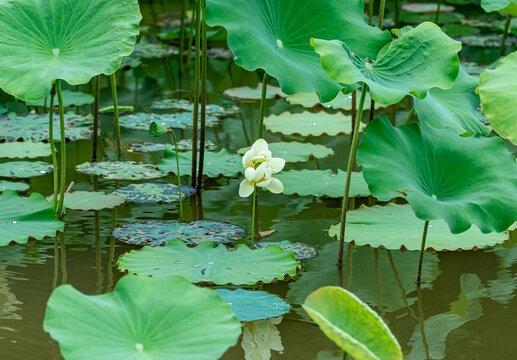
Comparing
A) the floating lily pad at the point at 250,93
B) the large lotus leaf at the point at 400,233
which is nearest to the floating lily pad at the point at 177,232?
the large lotus leaf at the point at 400,233

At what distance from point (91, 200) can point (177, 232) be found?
447 millimetres

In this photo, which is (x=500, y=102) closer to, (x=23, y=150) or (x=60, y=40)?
(x=60, y=40)

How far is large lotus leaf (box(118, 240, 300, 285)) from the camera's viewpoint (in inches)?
64.1

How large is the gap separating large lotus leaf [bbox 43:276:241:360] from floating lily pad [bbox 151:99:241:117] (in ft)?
7.45

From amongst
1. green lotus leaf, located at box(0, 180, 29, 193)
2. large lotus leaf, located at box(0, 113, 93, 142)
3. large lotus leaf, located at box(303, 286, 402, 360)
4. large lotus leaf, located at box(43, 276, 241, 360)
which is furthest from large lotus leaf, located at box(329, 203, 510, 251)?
large lotus leaf, located at box(0, 113, 93, 142)

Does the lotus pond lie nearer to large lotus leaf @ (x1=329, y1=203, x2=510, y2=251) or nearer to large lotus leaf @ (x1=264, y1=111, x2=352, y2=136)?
large lotus leaf @ (x1=329, y1=203, x2=510, y2=251)

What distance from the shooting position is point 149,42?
18.8 ft

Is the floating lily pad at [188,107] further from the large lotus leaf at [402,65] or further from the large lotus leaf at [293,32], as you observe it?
the large lotus leaf at [402,65]

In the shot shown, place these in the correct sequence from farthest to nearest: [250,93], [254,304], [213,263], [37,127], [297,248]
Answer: [250,93], [37,127], [297,248], [213,263], [254,304]

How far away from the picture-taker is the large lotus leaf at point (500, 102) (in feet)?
6.49

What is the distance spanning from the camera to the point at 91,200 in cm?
228

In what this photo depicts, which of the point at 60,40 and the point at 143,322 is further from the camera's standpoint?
the point at 60,40

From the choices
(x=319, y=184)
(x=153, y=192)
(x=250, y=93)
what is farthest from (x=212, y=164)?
(x=250, y=93)

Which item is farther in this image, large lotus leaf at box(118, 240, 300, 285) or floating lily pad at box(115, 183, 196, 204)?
floating lily pad at box(115, 183, 196, 204)
